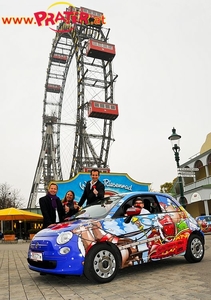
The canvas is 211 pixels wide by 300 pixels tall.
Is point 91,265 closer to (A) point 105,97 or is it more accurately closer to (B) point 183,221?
(B) point 183,221

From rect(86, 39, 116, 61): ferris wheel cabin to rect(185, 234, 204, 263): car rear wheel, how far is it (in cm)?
3061

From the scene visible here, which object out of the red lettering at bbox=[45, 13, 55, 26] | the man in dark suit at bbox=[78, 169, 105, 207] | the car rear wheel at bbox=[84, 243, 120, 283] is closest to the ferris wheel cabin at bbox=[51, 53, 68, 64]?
the red lettering at bbox=[45, 13, 55, 26]

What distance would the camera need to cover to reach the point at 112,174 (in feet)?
80.6

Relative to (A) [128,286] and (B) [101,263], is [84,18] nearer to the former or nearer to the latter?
(B) [101,263]

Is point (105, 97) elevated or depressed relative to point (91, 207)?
elevated

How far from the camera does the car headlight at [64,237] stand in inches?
175

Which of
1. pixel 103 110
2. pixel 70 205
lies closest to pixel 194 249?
pixel 70 205

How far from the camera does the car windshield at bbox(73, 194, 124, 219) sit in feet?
16.8

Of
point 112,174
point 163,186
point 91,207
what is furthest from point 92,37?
point 163,186

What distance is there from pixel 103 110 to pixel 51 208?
2737cm

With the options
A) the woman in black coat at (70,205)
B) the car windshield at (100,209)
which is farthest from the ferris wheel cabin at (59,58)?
the car windshield at (100,209)

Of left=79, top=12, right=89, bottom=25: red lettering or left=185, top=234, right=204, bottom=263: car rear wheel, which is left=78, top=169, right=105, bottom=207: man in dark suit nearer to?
left=185, top=234, right=204, bottom=263: car rear wheel

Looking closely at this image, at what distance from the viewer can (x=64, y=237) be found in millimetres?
4480

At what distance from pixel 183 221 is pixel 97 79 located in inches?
1172
